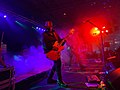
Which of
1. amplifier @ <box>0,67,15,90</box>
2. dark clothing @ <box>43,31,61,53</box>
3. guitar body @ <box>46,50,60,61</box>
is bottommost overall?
amplifier @ <box>0,67,15,90</box>

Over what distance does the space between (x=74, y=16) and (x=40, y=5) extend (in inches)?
183

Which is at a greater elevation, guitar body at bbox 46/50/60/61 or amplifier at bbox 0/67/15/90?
guitar body at bbox 46/50/60/61

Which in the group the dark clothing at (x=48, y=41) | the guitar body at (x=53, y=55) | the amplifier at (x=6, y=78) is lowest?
the amplifier at (x=6, y=78)

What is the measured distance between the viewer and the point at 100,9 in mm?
14656

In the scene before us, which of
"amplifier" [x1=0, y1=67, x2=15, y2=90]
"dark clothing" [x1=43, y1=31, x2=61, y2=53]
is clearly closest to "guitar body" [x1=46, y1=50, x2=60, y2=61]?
"dark clothing" [x1=43, y1=31, x2=61, y2=53]

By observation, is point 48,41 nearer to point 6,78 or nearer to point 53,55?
point 53,55

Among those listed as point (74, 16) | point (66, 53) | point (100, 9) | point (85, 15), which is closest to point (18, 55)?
point (66, 53)

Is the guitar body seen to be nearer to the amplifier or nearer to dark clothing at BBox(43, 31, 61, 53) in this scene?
dark clothing at BBox(43, 31, 61, 53)

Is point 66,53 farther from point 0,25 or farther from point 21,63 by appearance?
point 0,25

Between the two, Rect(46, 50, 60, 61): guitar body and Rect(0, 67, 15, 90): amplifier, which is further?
Rect(46, 50, 60, 61): guitar body

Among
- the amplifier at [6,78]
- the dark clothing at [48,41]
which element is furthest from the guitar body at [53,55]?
the amplifier at [6,78]

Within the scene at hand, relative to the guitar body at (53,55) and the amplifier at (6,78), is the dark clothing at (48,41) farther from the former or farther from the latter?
the amplifier at (6,78)

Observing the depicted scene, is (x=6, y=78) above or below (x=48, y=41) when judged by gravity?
below

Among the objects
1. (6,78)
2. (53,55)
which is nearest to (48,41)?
(53,55)
